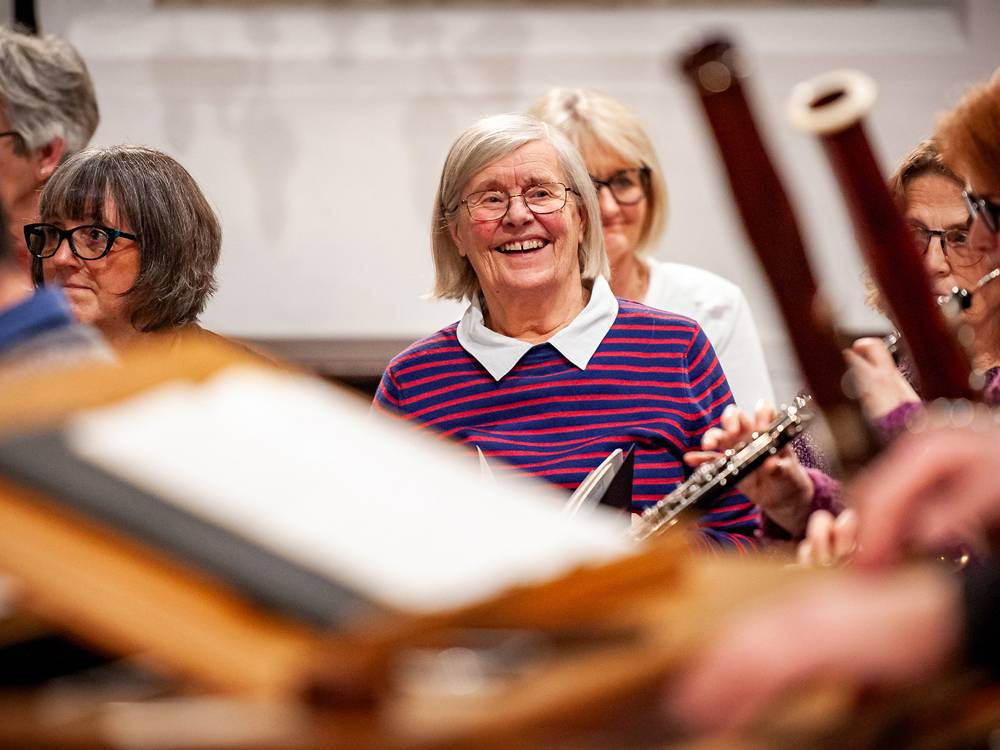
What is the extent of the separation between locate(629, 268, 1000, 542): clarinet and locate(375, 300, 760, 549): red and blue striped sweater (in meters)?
0.19

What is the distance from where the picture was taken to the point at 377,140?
12.3 feet

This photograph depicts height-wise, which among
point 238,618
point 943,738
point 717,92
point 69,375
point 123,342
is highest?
point 123,342

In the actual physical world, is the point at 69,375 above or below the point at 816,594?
above

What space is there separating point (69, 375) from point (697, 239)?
320cm

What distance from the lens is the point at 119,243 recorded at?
7.39 feet

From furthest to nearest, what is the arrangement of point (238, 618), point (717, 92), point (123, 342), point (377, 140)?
point (377, 140) < point (123, 342) < point (717, 92) < point (238, 618)

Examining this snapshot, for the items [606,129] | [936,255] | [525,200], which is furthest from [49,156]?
[936,255]

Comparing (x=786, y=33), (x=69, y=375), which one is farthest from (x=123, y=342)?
(x=786, y=33)

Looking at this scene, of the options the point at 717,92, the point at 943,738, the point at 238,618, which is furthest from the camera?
the point at 717,92

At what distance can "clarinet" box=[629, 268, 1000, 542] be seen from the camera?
69.4 inches

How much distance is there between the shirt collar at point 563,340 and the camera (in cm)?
223

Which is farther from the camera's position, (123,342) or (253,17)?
(253,17)

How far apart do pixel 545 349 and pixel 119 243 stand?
723mm

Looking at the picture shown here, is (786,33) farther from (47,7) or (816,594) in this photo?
(816,594)
